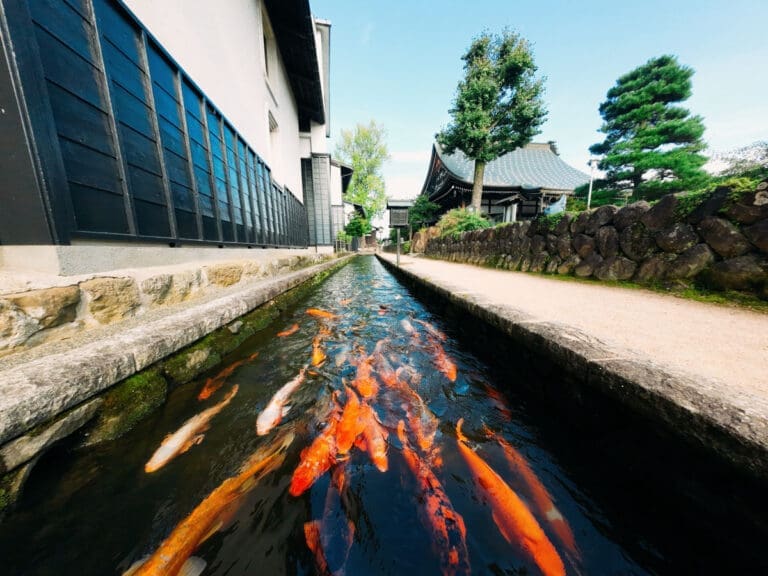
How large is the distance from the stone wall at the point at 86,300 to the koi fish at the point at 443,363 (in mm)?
2677

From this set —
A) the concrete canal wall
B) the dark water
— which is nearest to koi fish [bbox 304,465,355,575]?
the dark water

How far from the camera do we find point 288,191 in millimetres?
8250

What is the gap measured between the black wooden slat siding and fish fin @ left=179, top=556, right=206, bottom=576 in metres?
2.09

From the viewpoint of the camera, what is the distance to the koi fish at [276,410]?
5.38ft

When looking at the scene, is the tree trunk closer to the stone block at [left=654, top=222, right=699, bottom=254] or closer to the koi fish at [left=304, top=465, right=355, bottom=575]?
the stone block at [left=654, top=222, right=699, bottom=254]

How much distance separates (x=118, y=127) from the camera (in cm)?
220

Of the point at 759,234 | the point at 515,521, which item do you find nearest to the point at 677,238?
the point at 759,234

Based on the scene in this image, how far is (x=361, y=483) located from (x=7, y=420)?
1.38 metres

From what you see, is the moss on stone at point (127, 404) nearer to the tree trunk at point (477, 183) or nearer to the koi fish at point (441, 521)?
the koi fish at point (441, 521)

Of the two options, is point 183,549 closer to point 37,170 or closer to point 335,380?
point 335,380

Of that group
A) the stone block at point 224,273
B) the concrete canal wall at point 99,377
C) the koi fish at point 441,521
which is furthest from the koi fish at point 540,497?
the stone block at point 224,273

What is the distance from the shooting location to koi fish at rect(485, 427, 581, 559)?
1.05 metres

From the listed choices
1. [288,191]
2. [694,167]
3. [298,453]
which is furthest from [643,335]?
[694,167]

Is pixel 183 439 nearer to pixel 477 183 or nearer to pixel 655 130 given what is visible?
pixel 477 183
